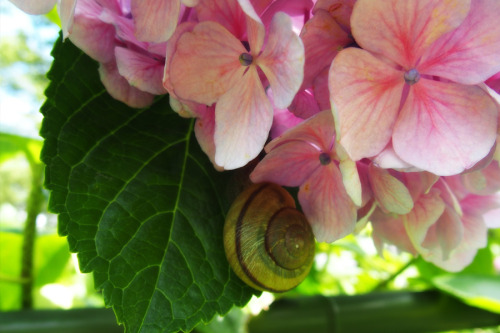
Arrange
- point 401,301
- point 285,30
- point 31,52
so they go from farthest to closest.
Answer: point 31,52, point 401,301, point 285,30

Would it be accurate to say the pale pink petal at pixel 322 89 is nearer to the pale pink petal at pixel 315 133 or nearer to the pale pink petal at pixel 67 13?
the pale pink petal at pixel 315 133

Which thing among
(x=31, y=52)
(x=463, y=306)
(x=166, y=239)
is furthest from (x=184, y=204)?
(x=31, y=52)

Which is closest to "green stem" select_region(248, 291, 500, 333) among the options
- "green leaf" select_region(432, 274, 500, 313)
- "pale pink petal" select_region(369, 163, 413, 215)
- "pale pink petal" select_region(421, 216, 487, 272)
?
"green leaf" select_region(432, 274, 500, 313)

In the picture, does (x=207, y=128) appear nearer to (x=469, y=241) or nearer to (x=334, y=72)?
(x=334, y=72)

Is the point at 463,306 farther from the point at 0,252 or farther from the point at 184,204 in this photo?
the point at 0,252

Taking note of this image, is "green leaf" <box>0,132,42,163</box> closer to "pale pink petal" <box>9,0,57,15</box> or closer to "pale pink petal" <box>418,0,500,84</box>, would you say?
"pale pink petal" <box>9,0,57,15</box>

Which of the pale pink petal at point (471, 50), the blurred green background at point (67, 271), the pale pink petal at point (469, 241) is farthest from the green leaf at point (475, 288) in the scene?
the pale pink petal at point (471, 50)
